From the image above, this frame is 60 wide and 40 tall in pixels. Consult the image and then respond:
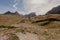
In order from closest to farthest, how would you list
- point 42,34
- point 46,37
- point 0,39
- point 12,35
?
1. point 0,39
2. point 12,35
3. point 46,37
4. point 42,34

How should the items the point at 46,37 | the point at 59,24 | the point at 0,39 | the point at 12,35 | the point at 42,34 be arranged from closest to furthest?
the point at 0,39
the point at 12,35
the point at 46,37
the point at 42,34
the point at 59,24

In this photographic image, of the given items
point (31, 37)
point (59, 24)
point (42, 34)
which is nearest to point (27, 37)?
point (31, 37)

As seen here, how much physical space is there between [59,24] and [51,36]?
12.0 m

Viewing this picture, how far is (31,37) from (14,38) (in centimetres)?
284

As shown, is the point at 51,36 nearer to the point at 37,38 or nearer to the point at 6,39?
the point at 37,38

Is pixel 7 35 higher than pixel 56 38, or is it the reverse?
pixel 7 35

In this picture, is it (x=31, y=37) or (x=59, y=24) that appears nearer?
(x=31, y=37)

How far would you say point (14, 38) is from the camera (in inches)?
742

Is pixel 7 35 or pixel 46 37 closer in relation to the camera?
pixel 7 35

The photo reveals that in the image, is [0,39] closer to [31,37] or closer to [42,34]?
[31,37]

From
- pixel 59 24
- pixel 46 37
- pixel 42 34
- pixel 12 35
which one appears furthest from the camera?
pixel 59 24

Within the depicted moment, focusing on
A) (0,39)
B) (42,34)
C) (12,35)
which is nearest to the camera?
(0,39)

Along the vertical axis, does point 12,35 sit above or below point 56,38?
above

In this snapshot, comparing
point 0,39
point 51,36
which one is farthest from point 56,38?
point 0,39
